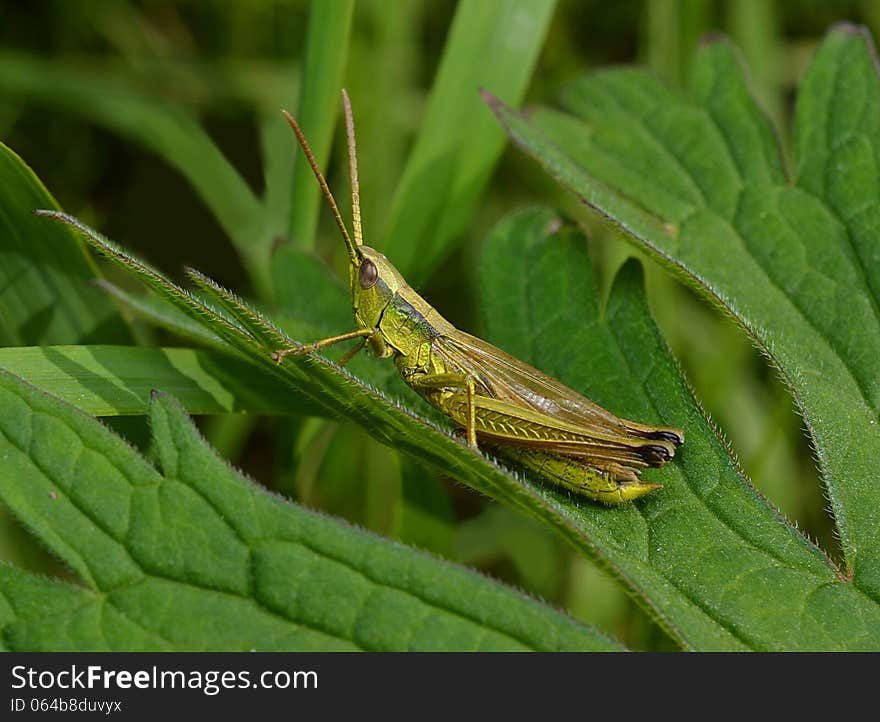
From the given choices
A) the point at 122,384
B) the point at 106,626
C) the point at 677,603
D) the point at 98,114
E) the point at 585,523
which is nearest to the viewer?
the point at 106,626

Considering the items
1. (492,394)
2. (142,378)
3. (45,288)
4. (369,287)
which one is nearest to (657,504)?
(492,394)

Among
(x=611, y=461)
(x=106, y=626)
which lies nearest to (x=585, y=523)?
(x=611, y=461)

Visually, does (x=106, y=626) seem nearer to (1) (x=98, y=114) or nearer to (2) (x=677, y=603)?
(2) (x=677, y=603)

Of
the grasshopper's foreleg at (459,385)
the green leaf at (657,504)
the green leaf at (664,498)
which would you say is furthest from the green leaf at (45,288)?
the green leaf at (664,498)

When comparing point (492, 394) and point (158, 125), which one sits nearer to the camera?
point (492, 394)

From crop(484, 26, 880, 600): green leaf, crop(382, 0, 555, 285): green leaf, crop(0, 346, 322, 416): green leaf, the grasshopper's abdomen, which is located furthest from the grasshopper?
crop(382, 0, 555, 285): green leaf

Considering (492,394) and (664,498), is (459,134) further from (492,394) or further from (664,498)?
(664,498)

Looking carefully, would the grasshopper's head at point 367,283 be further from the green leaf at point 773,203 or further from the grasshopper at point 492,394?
the green leaf at point 773,203
